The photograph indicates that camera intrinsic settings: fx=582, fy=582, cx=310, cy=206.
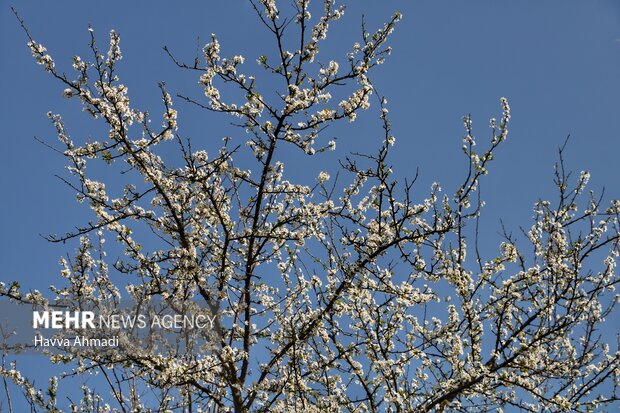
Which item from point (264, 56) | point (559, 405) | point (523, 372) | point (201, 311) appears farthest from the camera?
point (201, 311)

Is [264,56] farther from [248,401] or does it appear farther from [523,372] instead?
[523,372]

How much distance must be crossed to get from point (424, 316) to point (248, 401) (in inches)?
93.2

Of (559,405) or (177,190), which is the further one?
(177,190)

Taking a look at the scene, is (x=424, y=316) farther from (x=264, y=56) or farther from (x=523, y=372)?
(x=264, y=56)

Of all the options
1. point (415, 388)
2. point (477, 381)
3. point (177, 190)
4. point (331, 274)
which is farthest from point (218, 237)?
point (477, 381)

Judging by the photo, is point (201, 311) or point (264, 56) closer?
point (264, 56)

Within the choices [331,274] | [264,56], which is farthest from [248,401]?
[264,56]

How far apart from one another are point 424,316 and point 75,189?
448 cm

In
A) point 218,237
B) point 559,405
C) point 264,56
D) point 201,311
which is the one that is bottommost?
point 559,405

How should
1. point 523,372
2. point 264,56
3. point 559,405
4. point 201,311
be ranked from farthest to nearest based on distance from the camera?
1. point 201,311
2. point 264,56
3. point 523,372
4. point 559,405

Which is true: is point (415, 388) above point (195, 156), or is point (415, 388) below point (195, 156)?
below

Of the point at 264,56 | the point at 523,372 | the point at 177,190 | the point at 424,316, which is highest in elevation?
the point at 264,56

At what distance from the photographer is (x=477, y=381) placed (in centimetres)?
612

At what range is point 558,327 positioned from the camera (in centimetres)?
608
